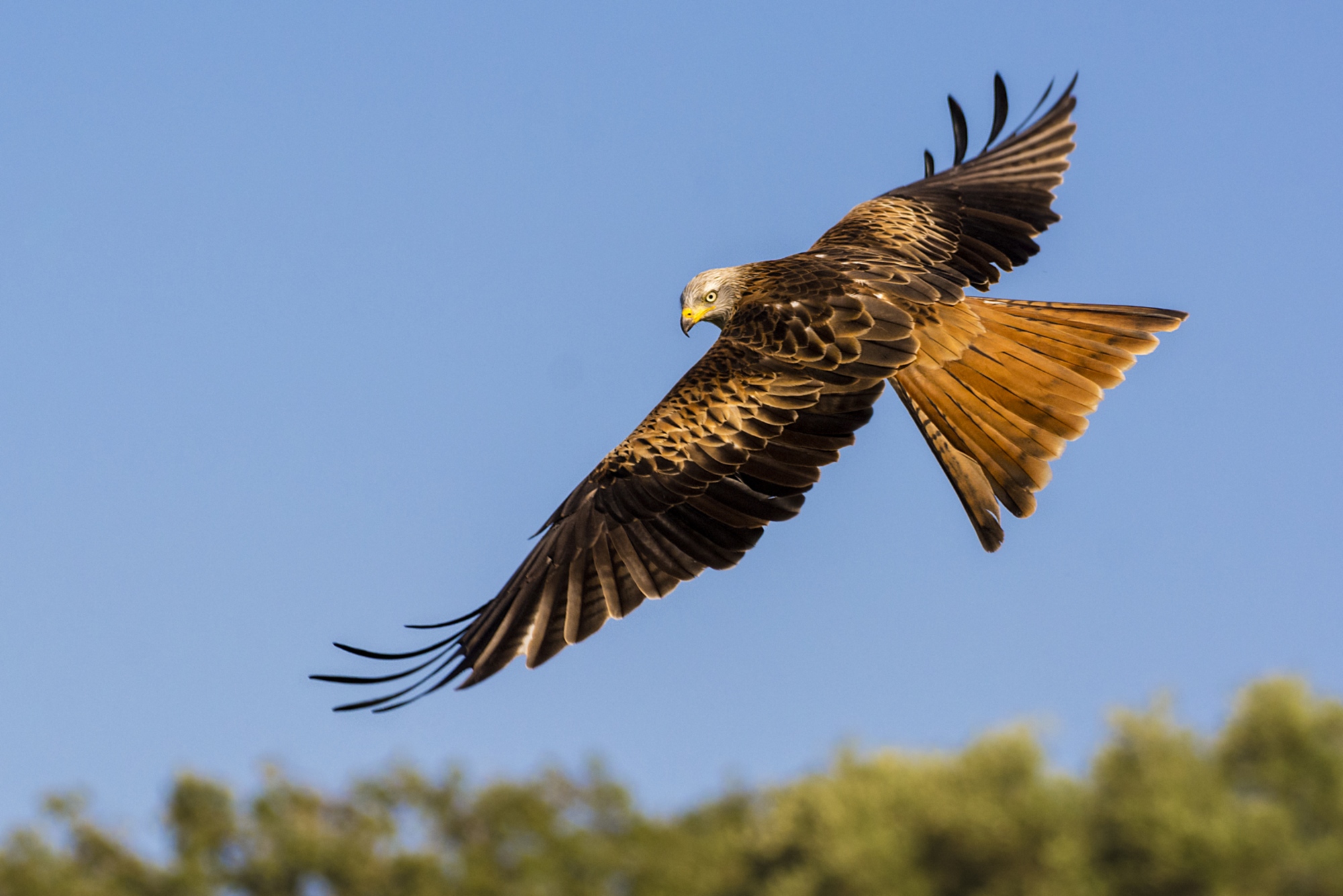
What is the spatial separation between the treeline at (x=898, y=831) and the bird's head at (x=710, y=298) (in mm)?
32550

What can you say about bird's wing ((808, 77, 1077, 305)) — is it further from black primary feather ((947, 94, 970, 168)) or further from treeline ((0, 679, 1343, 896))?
treeline ((0, 679, 1343, 896))

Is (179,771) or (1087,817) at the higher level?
(179,771)

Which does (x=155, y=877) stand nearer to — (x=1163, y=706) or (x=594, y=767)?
(x=594, y=767)

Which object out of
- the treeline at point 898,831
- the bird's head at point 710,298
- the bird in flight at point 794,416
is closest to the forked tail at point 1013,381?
the bird in flight at point 794,416

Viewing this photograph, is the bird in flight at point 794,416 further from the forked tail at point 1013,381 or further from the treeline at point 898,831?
the treeline at point 898,831

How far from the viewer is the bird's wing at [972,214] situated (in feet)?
34.9

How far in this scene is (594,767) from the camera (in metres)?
46.8

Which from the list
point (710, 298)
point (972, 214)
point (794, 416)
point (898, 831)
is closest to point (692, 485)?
point (794, 416)

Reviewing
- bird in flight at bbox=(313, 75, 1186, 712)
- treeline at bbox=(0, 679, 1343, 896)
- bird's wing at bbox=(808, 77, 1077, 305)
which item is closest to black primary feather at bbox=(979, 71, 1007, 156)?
bird's wing at bbox=(808, 77, 1077, 305)

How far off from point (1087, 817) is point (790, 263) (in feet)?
118

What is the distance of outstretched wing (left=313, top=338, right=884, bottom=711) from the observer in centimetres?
859

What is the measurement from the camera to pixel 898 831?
44.5m

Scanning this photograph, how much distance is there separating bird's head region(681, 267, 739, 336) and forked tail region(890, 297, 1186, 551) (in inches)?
44.2

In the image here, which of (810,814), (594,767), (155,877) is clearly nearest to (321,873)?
(155,877)
